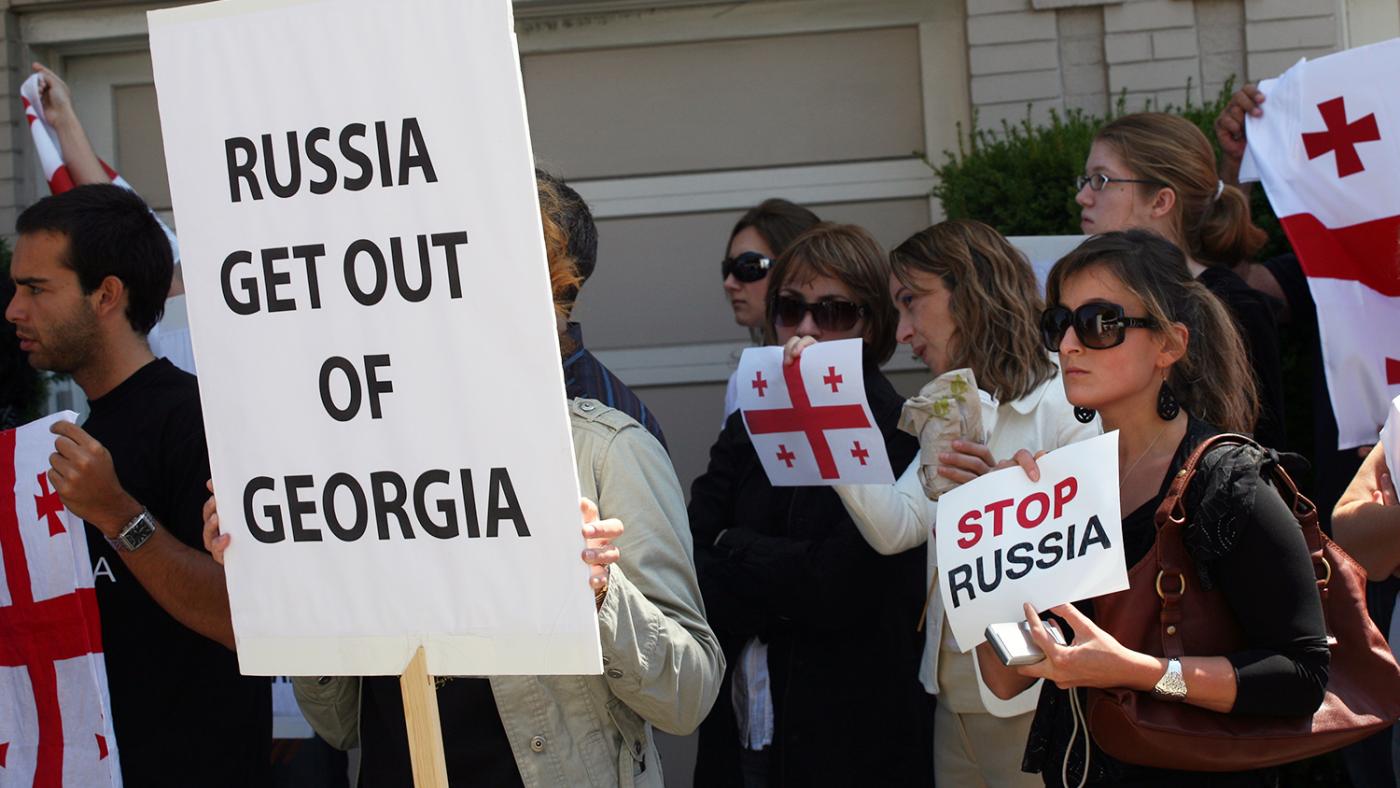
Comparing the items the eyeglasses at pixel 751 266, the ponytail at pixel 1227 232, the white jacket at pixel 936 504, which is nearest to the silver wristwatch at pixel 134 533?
the white jacket at pixel 936 504

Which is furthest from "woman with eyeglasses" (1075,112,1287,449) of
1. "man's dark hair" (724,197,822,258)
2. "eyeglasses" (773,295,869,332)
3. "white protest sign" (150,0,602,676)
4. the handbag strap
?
"white protest sign" (150,0,602,676)

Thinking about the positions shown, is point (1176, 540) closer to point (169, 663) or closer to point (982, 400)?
point (982, 400)

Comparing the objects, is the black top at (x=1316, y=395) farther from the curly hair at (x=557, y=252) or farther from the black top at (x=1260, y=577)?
the curly hair at (x=557, y=252)

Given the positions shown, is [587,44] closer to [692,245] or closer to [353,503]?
[692,245]

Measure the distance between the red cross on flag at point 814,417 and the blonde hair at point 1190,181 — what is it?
1.17m

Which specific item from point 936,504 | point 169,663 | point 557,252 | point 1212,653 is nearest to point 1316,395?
point 936,504

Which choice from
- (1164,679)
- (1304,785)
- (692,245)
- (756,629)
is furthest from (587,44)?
(1164,679)

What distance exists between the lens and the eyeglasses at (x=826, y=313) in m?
3.91

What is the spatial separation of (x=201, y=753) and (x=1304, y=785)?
11.0ft

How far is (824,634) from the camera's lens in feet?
11.8

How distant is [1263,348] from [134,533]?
2.73 m

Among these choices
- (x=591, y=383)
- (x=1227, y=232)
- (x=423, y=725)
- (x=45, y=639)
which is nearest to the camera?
(x=423, y=725)

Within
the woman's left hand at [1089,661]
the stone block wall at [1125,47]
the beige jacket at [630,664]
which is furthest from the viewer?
the stone block wall at [1125,47]

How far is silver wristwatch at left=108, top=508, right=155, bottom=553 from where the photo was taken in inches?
109
